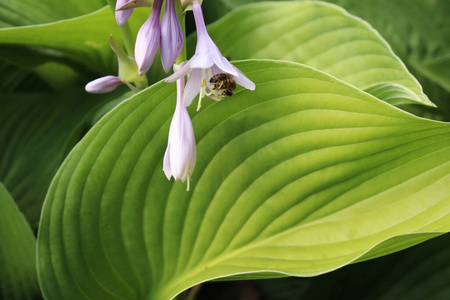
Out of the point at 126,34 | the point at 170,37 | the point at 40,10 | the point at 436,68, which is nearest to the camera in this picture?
the point at 170,37

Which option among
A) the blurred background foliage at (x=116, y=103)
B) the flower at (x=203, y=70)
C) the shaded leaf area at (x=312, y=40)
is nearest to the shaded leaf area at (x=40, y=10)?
the blurred background foliage at (x=116, y=103)

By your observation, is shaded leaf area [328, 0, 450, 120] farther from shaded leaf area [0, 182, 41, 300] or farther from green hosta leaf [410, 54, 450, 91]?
shaded leaf area [0, 182, 41, 300]

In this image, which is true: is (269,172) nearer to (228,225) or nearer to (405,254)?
(228,225)

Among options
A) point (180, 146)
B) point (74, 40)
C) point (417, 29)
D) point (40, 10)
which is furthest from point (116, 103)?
point (417, 29)

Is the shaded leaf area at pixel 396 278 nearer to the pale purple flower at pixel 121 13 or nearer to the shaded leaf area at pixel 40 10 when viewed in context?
the pale purple flower at pixel 121 13

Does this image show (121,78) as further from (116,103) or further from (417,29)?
(417,29)

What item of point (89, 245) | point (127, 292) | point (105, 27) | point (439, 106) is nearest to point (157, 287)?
point (127, 292)
